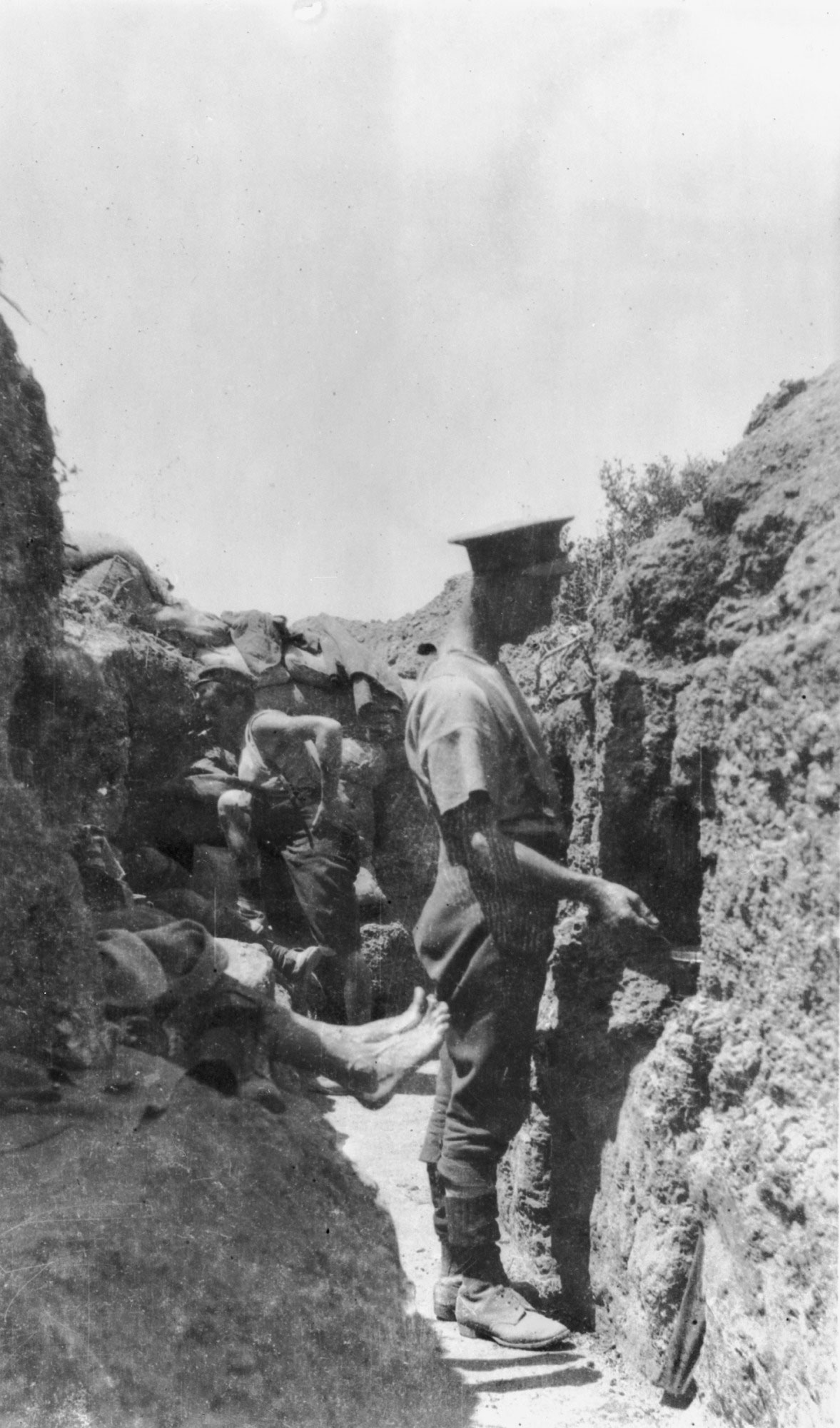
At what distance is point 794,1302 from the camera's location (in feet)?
6.97

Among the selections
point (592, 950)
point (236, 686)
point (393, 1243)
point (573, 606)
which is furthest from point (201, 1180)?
point (573, 606)

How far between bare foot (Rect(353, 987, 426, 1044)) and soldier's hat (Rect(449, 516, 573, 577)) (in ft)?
3.68

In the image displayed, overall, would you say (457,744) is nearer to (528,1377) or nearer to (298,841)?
(528,1377)

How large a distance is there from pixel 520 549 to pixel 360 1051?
53.2 inches

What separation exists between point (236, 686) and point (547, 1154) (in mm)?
3411

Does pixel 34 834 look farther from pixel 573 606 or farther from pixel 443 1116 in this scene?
pixel 573 606

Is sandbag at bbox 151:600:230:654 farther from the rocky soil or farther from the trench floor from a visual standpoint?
the trench floor

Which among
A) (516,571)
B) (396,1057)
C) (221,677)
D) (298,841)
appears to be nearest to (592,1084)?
(396,1057)

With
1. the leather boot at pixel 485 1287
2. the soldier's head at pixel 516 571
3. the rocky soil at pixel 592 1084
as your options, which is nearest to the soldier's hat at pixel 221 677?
the rocky soil at pixel 592 1084

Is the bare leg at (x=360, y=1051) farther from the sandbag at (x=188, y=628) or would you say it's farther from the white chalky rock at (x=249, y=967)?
the sandbag at (x=188, y=628)

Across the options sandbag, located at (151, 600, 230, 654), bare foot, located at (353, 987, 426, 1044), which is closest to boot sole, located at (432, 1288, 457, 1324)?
bare foot, located at (353, 987, 426, 1044)

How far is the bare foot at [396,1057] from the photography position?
295 cm

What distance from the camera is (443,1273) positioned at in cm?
304

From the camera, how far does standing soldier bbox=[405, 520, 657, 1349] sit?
9.18ft
